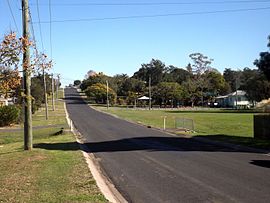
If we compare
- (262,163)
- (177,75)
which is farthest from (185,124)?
(177,75)

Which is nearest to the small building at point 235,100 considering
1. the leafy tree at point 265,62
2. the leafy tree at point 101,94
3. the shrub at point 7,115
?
the leafy tree at point 101,94

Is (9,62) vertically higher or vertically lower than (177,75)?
lower

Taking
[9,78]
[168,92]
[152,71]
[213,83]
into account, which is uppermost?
[152,71]

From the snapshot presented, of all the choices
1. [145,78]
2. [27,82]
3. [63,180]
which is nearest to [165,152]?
[27,82]

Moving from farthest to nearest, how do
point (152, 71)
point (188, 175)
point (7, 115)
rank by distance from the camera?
point (152, 71)
point (7, 115)
point (188, 175)

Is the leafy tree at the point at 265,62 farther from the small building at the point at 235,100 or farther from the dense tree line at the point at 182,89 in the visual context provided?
the small building at the point at 235,100

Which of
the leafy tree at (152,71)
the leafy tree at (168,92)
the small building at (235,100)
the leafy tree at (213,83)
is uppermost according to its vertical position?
the leafy tree at (152,71)

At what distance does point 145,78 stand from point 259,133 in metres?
146

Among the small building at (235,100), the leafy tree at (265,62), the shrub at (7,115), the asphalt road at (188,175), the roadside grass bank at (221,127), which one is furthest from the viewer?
the small building at (235,100)

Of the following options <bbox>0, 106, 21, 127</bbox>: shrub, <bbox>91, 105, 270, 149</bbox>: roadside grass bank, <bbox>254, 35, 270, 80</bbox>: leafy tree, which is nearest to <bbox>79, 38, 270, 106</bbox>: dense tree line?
<bbox>91, 105, 270, 149</bbox>: roadside grass bank

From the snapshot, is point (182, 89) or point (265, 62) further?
point (182, 89)

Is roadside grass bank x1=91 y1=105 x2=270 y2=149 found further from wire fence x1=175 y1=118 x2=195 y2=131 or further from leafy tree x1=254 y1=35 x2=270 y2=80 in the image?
leafy tree x1=254 y1=35 x2=270 y2=80

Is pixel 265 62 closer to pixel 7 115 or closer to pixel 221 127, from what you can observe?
pixel 221 127

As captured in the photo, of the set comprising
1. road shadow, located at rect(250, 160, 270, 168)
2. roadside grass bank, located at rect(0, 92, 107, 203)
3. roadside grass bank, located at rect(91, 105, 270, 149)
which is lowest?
roadside grass bank, located at rect(91, 105, 270, 149)
